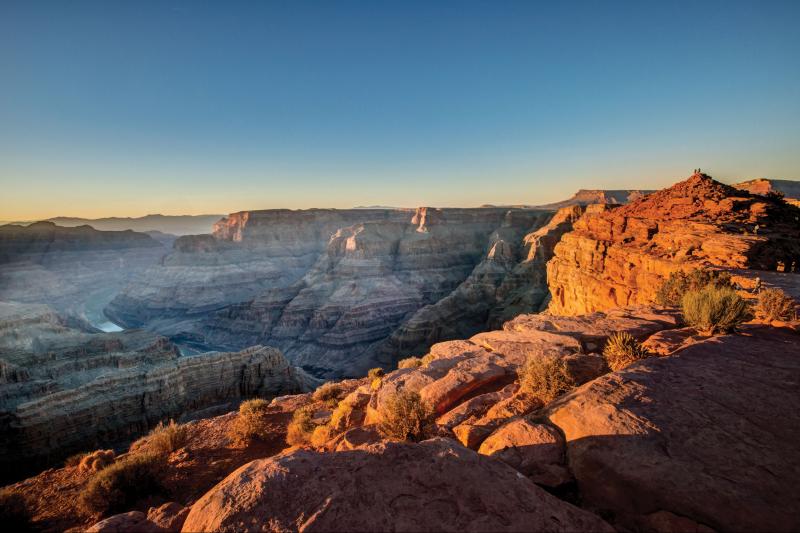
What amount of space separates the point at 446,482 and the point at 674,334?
271 inches

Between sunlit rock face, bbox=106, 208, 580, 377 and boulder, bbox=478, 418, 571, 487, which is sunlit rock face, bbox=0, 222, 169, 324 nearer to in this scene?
sunlit rock face, bbox=106, 208, 580, 377

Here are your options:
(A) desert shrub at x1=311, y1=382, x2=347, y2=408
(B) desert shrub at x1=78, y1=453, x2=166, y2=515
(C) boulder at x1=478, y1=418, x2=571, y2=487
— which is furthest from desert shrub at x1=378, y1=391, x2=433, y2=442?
(A) desert shrub at x1=311, y1=382, x2=347, y2=408

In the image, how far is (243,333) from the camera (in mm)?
58250

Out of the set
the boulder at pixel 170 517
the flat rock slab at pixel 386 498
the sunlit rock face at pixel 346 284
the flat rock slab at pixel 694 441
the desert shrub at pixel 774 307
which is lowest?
the sunlit rock face at pixel 346 284

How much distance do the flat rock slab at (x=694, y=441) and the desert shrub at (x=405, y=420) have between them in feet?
5.91

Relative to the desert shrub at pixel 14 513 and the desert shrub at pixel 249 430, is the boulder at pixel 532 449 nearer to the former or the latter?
the desert shrub at pixel 249 430

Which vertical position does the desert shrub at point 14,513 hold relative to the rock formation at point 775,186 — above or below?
below

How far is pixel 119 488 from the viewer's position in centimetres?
541

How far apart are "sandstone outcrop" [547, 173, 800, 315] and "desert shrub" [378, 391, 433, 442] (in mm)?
13239

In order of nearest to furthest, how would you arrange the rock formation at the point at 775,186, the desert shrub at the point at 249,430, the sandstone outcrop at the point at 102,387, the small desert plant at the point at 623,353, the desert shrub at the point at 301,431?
the small desert plant at the point at 623,353, the desert shrub at the point at 301,431, the desert shrub at the point at 249,430, the sandstone outcrop at the point at 102,387, the rock formation at the point at 775,186

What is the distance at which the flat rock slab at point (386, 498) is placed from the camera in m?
2.68

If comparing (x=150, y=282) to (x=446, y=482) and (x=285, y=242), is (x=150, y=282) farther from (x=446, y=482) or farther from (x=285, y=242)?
(x=446, y=482)

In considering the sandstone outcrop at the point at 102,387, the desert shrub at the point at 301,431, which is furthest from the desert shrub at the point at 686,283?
the sandstone outcrop at the point at 102,387

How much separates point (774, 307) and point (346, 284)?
55.9 metres
